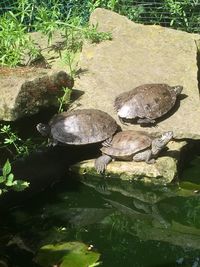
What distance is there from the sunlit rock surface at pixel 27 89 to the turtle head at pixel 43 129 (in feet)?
0.58

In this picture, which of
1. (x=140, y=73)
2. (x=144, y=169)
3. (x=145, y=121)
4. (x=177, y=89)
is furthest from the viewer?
(x=140, y=73)

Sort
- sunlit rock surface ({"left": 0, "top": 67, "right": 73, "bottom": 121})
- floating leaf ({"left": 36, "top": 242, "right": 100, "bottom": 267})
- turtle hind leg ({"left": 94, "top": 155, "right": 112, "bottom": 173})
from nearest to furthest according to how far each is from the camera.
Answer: floating leaf ({"left": 36, "top": 242, "right": 100, "bottom": 267})
sunlit rock surface ({"left": 0, "top": 67, "right": 73, "bottom": 121})
turtle hind leg ({"left": 94, "top": 155, "right": 112, "bottom": 173})

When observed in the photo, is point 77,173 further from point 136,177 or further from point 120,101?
point 120,101

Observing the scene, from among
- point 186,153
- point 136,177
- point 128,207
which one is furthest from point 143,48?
point 128,207

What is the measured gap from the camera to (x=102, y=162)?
5.63 m

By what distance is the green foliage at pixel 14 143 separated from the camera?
217 inches

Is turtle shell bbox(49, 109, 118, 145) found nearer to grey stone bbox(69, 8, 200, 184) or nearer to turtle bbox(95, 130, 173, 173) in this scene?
turtle bbox(95, 130, 173, 173)

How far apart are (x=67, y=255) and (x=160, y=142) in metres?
1.92

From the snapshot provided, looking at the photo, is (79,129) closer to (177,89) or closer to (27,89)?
(27,89)

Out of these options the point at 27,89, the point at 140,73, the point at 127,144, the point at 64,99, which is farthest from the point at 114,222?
the point at 140,73

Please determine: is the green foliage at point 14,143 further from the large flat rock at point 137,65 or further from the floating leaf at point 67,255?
the floating leaf at point 67,255

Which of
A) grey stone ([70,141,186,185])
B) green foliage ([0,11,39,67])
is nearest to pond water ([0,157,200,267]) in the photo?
grey stone ([70,141,186,185])

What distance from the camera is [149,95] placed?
612cm

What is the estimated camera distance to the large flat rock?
6.27m
